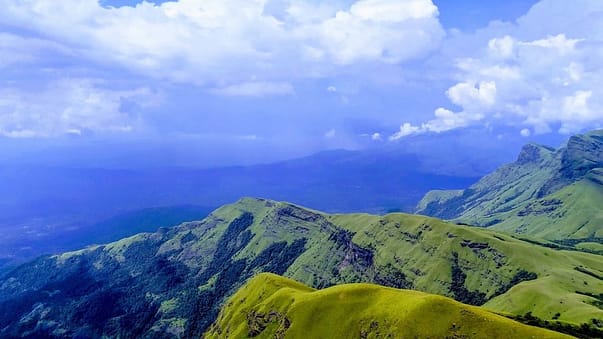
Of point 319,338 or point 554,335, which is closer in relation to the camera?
point 554,335

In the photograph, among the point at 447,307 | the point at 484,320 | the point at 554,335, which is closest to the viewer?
the point at 554,335

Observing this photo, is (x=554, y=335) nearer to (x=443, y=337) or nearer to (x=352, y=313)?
(x=443, y=337)

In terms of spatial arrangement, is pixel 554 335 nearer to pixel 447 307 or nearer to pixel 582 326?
pixel 447 307

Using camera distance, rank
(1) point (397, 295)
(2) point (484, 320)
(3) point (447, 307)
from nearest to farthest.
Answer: (2) point (484, 320)
(3) point (447, 307)
(1) point (397, 295)

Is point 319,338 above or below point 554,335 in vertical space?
below

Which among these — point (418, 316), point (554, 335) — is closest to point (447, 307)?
point (418, 316)

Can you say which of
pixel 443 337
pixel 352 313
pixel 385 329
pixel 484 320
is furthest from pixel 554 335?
pixel 352 313

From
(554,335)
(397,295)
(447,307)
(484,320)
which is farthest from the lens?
(397,295)

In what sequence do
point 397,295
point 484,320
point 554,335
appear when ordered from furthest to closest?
point 397,295 → point 484,320 → point 554,335

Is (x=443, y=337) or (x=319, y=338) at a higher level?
(x=443, y=337)
